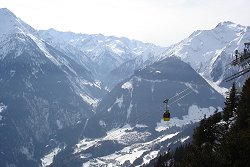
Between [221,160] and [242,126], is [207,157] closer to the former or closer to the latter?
[221,160]

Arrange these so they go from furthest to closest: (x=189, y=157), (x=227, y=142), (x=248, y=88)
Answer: (x=248, y=88)
(x=189, y=157)
(x=227, y=142)

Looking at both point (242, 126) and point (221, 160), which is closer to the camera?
point (221, 160)

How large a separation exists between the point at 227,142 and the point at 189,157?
590 centimetres

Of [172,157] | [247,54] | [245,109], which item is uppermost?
[247,54]

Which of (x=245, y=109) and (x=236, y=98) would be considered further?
(x=236, y=98)

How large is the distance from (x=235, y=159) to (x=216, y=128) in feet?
110

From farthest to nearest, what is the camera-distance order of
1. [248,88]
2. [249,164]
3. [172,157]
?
[172,157]
[248,88]
[249,164]

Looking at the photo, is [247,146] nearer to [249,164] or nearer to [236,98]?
[249,164]

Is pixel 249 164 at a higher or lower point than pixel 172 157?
higher

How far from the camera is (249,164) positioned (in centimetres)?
4569

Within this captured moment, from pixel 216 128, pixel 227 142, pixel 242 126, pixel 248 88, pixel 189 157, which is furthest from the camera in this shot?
pixel 248 88

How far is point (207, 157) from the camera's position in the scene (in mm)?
47969

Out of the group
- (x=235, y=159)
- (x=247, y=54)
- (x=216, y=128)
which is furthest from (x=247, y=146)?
(x=247, y=54)

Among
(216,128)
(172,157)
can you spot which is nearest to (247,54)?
(216,128)
